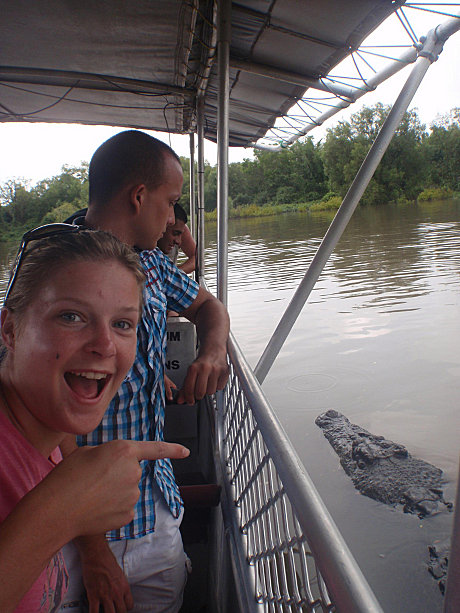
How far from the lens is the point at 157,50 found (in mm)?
2691

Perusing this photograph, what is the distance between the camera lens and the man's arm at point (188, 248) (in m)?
4.86

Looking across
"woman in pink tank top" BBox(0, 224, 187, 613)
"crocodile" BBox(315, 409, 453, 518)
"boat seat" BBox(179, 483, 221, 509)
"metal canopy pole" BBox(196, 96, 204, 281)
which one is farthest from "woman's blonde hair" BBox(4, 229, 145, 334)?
"crocodile" BBox(315, 409, 453, 518)

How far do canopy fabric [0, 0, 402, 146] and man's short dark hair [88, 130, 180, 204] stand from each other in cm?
86

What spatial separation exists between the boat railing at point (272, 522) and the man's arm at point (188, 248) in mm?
3204

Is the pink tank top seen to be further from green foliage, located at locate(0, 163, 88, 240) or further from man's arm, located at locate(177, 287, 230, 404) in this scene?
green foliage, located at locate(0, 163, 88, 240)

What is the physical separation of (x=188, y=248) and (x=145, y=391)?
12.2 ft

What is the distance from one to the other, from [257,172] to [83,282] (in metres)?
61.0

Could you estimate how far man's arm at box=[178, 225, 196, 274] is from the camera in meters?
4.86

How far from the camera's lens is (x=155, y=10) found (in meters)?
2.16

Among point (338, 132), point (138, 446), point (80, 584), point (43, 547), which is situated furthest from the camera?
point (338, 132)

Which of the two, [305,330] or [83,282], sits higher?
[83,282]

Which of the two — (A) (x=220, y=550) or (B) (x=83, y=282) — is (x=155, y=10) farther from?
(A) (x=220, y=550)

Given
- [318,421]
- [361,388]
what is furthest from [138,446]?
[361,388]

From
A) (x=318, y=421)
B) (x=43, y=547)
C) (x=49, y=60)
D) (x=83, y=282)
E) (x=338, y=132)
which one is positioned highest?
(x=338, y=132)
